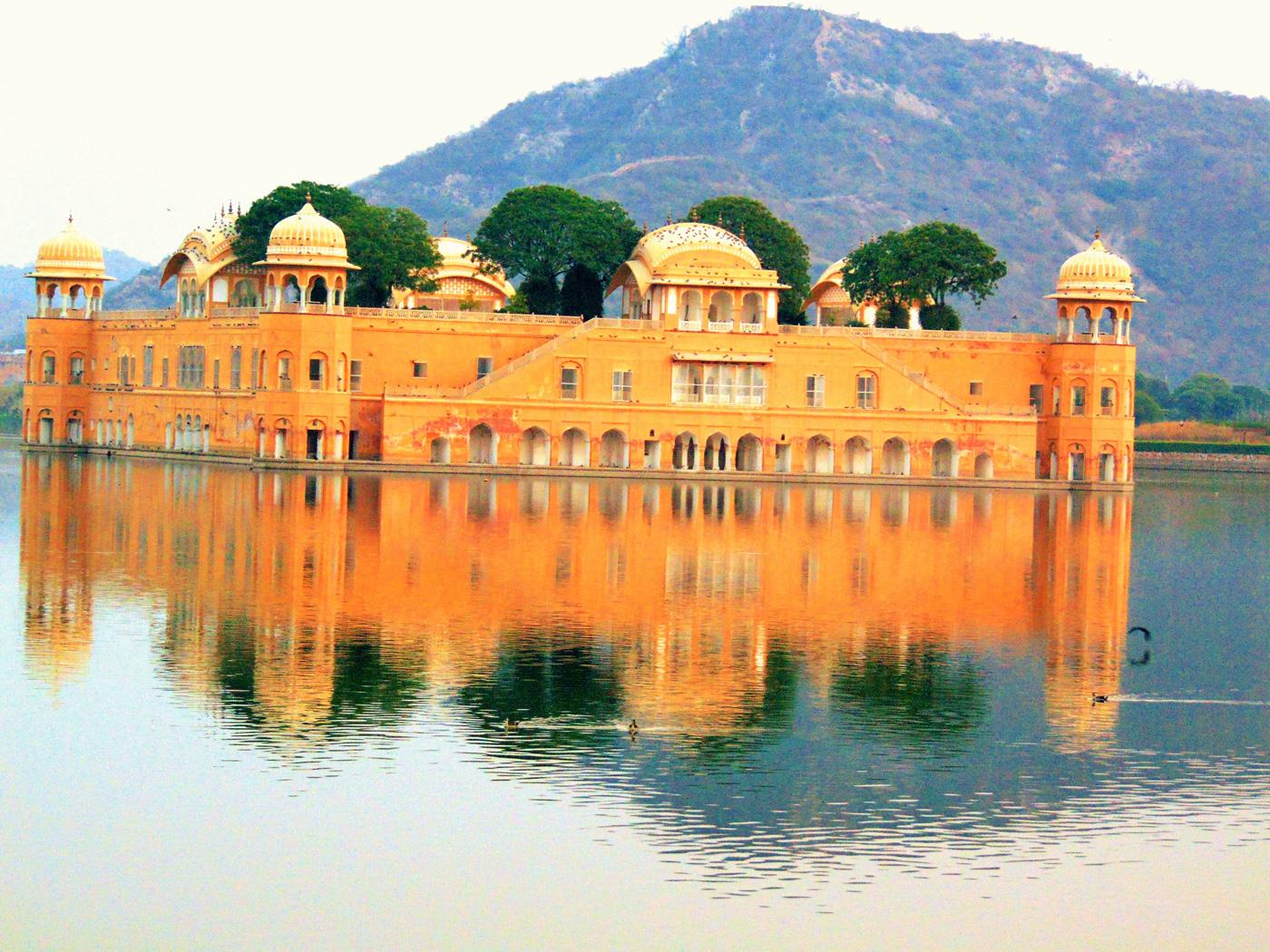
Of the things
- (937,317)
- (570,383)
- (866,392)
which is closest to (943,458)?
(866,392)

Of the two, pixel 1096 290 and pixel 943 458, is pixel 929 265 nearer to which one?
pixel 1096 290

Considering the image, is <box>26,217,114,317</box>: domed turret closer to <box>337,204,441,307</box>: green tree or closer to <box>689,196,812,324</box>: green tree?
<box>337,204,441,307</box>: green tree

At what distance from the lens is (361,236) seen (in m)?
68.2

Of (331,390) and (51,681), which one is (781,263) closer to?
(331,390)

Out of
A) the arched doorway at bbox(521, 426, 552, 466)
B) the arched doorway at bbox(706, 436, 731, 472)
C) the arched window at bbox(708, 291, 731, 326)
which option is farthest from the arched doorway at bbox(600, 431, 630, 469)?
the arched window at bbox(708, 291, 731, 326)

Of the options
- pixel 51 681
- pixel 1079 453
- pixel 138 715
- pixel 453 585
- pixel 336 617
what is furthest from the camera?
pixel 1079 453

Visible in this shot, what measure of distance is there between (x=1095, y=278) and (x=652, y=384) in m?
15.0

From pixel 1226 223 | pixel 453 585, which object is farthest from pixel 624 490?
pixel 1226 223

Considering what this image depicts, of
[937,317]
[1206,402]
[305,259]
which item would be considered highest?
[305,259]

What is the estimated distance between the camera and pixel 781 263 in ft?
245

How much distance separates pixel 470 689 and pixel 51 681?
406cm

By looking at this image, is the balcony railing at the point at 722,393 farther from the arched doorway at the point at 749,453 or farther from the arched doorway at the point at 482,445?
the arched doorway at the point at 482,445

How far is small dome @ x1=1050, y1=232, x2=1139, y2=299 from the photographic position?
6650 cm

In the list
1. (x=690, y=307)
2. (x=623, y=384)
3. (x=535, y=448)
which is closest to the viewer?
(x=535, y=448)
